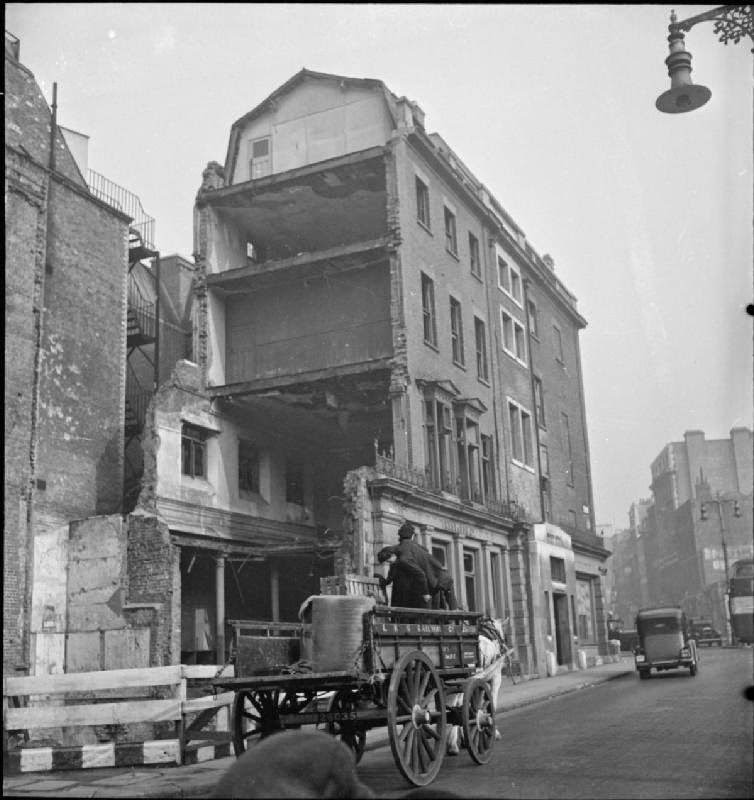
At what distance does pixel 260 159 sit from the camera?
2877cm

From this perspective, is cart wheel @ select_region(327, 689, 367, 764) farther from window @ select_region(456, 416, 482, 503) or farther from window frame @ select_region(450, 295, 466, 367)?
window frame @ select_region(450, 295, 466, 367)

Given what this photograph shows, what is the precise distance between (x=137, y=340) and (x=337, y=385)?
24.8ft

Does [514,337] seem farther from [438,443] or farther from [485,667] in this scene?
[485,667]

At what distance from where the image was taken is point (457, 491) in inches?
1057

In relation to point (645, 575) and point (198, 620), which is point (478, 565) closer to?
point (198, 620)

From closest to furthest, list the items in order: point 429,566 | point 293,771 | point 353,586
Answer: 1. point 293,771
2. point 429,566
3. point 353,586

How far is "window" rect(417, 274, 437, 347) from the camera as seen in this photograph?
88.3 ft

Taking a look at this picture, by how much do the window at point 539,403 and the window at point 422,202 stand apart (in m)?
11.3

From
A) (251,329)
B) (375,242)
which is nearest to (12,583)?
(251,329)

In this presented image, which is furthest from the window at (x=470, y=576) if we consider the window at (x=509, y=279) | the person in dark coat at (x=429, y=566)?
the person in dark coat at (x=429, y=566)

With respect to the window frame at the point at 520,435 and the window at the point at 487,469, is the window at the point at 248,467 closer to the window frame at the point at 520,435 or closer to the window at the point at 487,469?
the window at the point at 487,469

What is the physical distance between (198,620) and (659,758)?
16.2m

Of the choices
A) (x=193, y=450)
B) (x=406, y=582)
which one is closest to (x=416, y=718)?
(x=406, y=582)

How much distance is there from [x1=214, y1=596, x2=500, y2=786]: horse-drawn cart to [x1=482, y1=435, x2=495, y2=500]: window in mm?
19605
